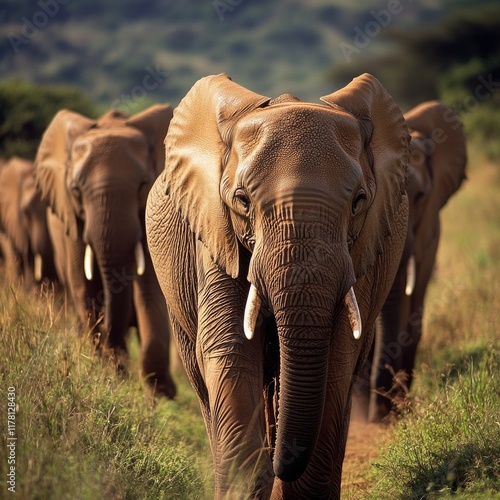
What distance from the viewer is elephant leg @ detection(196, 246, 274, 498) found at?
4707 mm

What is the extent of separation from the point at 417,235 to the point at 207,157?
4425 mm

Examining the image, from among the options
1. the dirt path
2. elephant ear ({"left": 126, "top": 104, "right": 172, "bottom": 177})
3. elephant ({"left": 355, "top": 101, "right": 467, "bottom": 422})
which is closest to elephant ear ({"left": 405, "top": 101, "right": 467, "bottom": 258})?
elephant ({"left": 355, "top": 101, "right": 467, "bottom": 422})

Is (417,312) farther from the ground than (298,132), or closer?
closer

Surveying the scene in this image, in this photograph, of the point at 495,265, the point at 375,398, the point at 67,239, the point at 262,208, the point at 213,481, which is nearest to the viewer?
the point at 262,208

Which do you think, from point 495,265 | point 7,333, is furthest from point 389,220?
point 495,265

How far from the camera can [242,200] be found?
4539 mm

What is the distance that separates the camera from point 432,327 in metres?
10.1

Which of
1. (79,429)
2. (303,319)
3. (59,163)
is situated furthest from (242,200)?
(59,163)

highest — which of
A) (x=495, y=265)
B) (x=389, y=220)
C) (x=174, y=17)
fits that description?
(x=389, y=220)

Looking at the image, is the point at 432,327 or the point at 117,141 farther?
the point at 432,327

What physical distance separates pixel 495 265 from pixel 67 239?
19.5ft

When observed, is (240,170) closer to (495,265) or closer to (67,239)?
(67,239)

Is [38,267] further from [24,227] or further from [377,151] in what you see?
[377,151]

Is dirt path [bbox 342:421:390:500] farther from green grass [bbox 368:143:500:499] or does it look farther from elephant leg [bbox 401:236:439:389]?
elephant leg [bbox 401:236:439:389]
